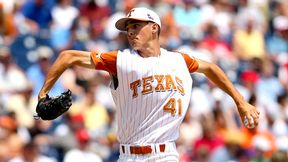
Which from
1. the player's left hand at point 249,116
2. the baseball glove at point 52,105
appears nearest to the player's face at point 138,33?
the baseball glove at point 52,105

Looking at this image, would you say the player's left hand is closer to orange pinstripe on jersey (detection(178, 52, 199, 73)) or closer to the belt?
orange pinstripe on jersey (detection(178, 52, 199, 73))

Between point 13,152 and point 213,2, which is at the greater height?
point 213,2

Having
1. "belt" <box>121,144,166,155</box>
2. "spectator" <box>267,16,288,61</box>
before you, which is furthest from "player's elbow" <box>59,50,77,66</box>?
"spectator" <box>267,16,288,61</box>

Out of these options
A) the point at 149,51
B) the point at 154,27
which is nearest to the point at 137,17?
the point at 154,27

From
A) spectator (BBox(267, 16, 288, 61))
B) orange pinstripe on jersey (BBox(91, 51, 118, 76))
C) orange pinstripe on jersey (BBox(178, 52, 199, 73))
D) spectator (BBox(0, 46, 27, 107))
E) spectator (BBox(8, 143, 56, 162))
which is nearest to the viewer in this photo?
orange pinstripe on jersey (BBox(91, 51, 118, 76))

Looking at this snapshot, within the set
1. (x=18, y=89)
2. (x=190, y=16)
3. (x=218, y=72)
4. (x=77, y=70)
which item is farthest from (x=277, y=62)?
(x=218, y=72)

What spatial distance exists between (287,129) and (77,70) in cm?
348

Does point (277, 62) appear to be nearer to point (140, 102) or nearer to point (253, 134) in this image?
point (253, 134)

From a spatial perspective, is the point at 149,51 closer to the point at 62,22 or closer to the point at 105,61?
the point at 105,61

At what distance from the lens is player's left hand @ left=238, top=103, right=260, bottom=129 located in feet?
23.3

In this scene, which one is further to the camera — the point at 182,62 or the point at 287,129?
the point at 287,129

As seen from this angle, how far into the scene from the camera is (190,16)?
15891 millimetres

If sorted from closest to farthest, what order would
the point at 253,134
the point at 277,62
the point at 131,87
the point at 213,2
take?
the point at 131,87 → the point at 253,134 → the point at 277,62 → the point at 213,2

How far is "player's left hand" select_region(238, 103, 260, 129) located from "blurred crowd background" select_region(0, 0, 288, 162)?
4.10 meters
